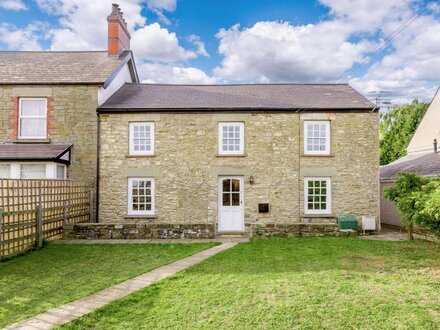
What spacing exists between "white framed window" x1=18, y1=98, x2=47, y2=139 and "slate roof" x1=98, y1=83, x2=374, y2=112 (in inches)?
110

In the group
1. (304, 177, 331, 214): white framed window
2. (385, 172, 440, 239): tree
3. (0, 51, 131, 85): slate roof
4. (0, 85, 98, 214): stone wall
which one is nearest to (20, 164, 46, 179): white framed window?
(0, 85, 98, 214): stone wall

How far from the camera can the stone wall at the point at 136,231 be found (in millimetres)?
12969

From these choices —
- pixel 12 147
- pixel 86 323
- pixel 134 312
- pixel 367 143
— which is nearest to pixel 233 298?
pixel 134 312

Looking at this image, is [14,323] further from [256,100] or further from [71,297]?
[256,100]

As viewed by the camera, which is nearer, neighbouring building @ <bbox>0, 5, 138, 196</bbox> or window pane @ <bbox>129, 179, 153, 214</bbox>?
neighbouring building @ <bbox>0, 5, 138, 196</bbox>

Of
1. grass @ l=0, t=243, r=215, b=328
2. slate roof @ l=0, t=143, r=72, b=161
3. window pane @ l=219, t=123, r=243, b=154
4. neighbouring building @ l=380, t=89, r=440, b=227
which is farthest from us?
neighbouring building @ l=380, t=89, r=440, b=227

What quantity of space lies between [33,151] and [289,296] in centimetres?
1274

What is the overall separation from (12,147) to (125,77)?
23.1 ft

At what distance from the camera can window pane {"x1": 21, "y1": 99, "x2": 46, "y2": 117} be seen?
51.9ft

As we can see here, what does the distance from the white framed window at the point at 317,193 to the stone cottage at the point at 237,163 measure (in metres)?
0.04

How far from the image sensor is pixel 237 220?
15.4m

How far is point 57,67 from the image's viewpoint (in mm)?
17266

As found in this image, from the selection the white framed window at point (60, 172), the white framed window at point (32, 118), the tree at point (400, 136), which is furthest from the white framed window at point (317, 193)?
the tree at point (400, 136)

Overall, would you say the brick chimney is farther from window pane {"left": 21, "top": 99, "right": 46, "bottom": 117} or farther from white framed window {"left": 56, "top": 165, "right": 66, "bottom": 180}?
white framed window {"left": 56, "top": 165, "right": 66, "bottom": 180}
